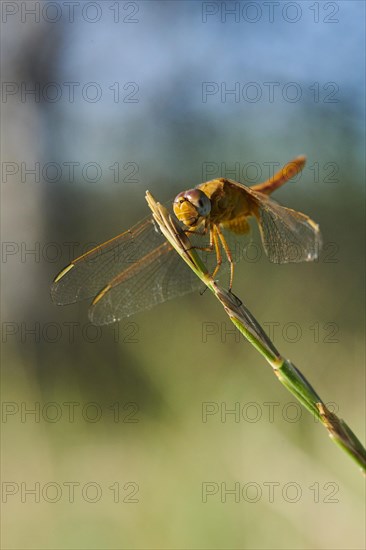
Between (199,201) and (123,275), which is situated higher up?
(199,201)

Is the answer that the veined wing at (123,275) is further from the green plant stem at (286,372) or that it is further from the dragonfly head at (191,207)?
the green plant stem at (286,372)

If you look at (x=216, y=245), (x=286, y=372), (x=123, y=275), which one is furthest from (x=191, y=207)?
(x=286, y=372)

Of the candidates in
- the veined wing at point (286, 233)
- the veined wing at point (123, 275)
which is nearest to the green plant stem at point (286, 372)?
the veined wing at point (286, 233)

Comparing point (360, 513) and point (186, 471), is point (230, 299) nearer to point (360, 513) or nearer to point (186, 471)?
point (360, 513)

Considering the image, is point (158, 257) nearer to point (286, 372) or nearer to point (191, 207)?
point (191, 207)

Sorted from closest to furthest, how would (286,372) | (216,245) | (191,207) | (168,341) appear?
(286,372) → (191,207) → (216,245) → (168,341)

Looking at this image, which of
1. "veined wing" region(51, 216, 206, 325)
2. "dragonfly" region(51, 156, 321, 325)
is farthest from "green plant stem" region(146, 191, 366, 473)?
"veined wing" region(51, 216, 206, 325)
